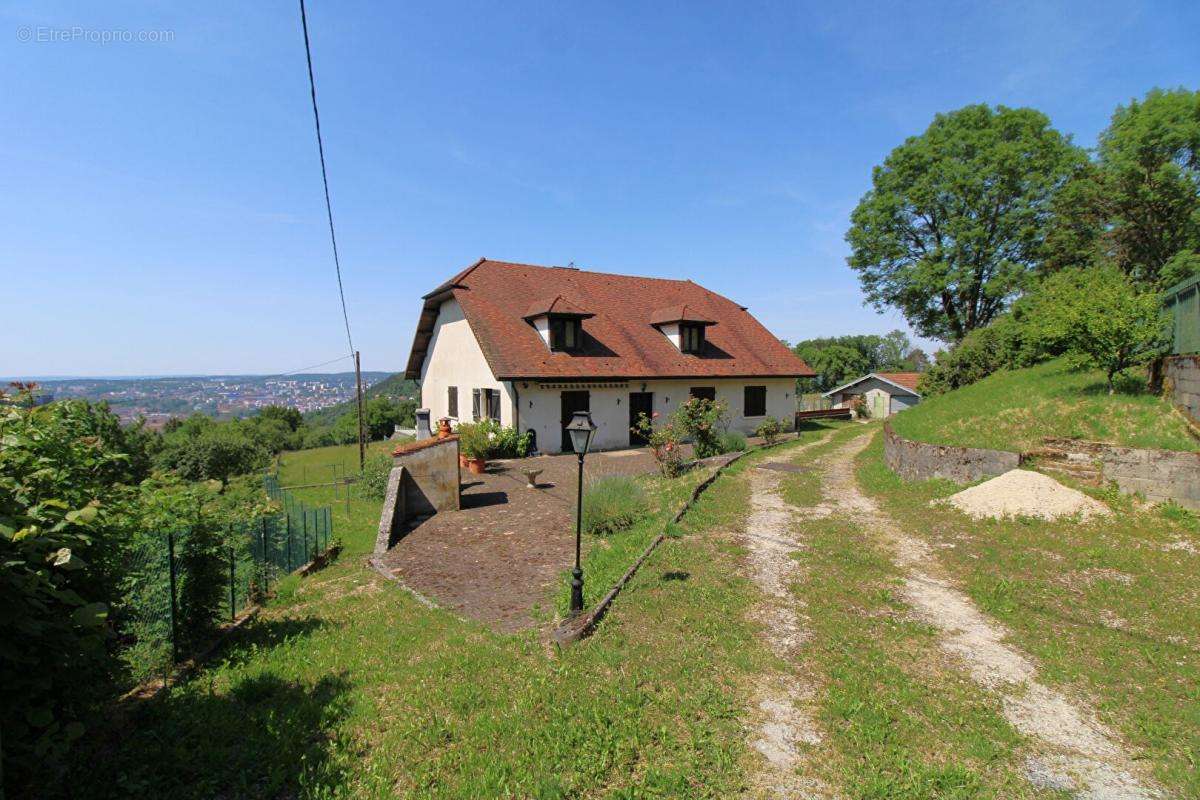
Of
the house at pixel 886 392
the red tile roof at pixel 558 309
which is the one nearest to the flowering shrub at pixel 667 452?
the red tile roof at pixel 558 309

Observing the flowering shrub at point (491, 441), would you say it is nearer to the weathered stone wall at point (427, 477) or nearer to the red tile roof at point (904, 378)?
the weathered stone wall at point (427, 477)

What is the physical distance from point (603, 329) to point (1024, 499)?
17054mm

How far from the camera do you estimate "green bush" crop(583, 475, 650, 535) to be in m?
11.4

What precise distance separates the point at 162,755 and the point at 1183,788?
8304mm

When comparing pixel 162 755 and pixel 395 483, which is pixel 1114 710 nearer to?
pixel 162 755

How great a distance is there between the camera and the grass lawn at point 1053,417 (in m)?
11.5

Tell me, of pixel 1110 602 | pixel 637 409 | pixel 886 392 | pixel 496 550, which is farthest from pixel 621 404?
pixel 886 392

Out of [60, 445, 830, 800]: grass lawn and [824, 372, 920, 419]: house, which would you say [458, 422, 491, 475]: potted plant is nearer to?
[60, 445, 830, 800]: grass lawn

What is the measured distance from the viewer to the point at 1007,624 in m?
6.91

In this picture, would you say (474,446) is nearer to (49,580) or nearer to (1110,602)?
(49,580)

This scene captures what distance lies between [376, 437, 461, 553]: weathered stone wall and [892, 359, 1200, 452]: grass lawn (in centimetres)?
1361

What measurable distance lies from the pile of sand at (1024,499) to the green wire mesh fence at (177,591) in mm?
14002

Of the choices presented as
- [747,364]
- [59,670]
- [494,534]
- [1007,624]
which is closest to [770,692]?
[1007,624]

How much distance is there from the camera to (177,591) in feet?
20.9
